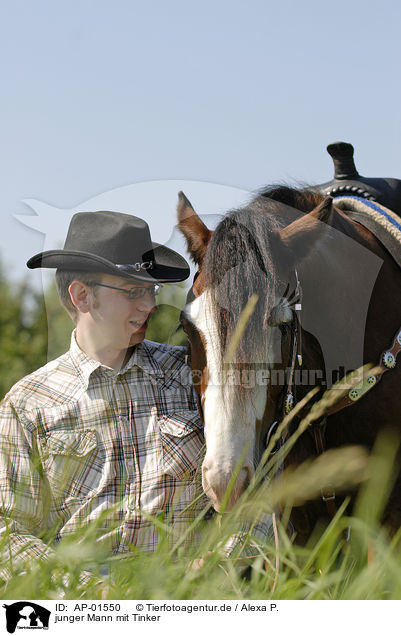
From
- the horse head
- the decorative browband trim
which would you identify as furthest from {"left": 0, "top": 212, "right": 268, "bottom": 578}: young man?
the decorative browband trim

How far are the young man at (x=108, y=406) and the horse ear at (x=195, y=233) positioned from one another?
26 cm

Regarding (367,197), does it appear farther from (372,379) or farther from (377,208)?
(372,379)

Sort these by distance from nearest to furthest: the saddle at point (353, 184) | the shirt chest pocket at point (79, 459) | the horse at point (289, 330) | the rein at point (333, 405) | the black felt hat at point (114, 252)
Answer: the horse at point (289, 330), the rein at point (333, 405), the shirt chest pocket at point (79, 459), the black felt hat at point (114, 252), the saddle at point (353, 184)

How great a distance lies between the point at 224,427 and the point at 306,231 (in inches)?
35.6

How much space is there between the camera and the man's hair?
2.95m

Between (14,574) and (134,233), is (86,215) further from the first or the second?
(14,574)

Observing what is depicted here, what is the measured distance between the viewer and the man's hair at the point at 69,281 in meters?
2.95

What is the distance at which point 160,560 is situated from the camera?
5.79 ft

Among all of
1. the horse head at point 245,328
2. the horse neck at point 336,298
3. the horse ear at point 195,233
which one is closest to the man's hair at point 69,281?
the horse ear at point 195,233

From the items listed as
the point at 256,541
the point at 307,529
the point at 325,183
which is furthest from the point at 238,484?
the point at 325,183

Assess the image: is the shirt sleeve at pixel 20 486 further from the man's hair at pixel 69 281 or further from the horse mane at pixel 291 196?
the horse mane at pixel 291 196
